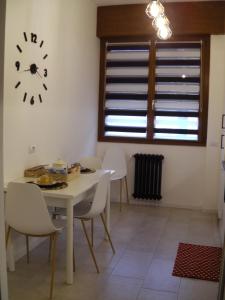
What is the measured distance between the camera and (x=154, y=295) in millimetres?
2828

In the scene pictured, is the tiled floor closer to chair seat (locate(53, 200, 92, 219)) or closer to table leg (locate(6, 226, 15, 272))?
table leg (locate(6, 226, 15, 272))

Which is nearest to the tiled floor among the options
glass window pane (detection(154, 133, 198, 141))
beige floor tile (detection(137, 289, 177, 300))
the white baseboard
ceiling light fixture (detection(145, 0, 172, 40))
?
beige floor tile (detection(137, 289, 177, 300))

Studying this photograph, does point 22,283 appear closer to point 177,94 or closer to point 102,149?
point 102,149

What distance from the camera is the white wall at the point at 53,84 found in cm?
326

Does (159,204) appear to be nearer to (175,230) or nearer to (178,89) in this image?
(175,230)

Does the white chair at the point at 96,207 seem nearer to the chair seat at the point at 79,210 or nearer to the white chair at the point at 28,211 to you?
the chair seat at the point at 79,210

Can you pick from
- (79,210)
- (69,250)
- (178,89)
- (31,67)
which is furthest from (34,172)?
(178,89)

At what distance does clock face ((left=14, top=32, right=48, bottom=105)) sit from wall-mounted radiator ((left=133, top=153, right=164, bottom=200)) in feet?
6.99

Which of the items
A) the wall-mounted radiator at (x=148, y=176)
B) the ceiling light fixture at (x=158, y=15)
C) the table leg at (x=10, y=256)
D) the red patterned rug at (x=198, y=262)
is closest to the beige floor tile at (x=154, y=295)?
the red patterned rug at (x=198, y=262)

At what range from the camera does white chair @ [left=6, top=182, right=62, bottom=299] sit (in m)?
2.75

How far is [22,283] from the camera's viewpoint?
298 centimetres

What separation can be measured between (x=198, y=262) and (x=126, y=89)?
294cm

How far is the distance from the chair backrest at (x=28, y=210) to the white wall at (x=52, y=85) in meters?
0.50

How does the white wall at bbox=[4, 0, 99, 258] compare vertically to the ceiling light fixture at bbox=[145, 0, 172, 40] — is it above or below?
below
